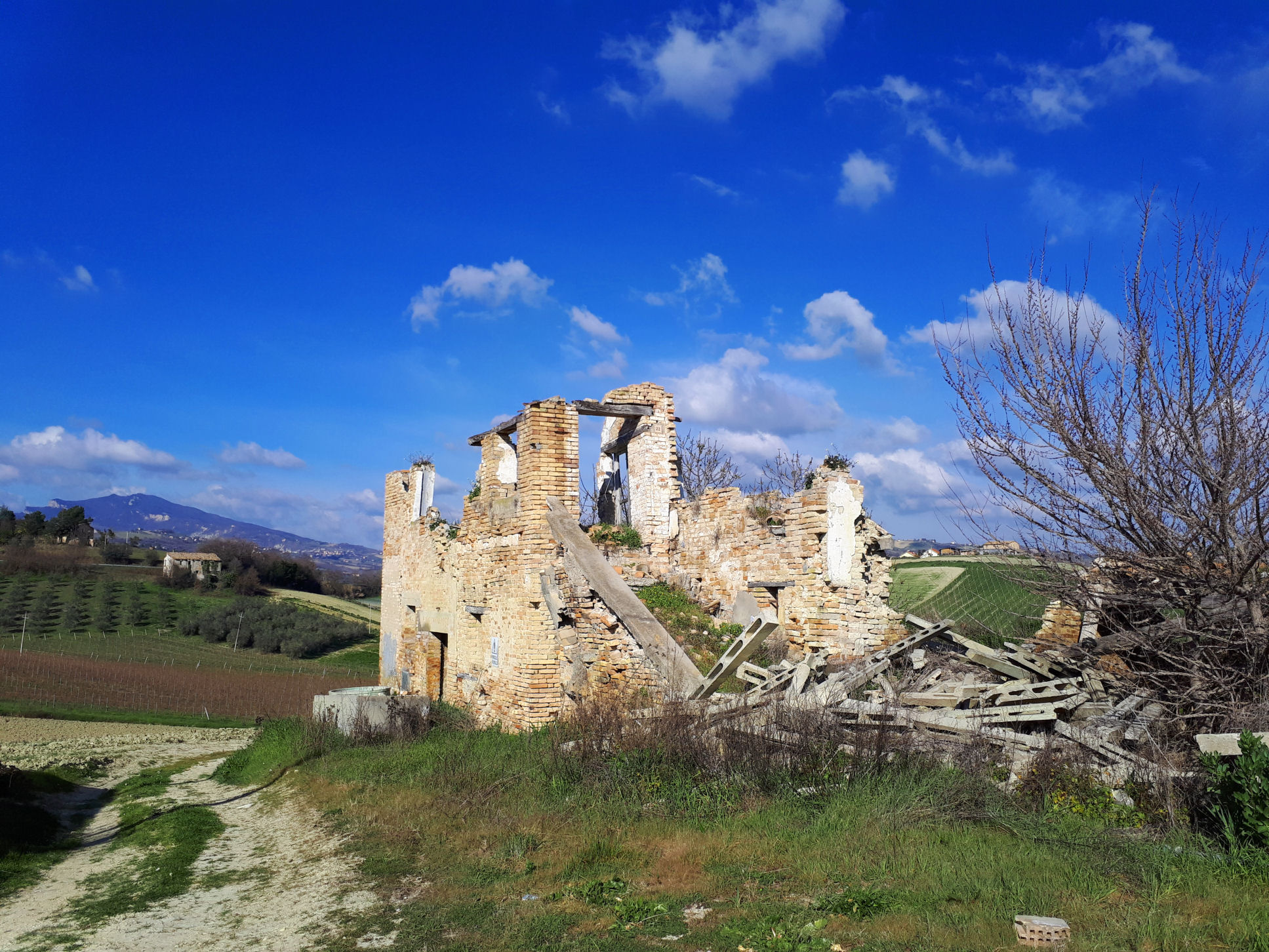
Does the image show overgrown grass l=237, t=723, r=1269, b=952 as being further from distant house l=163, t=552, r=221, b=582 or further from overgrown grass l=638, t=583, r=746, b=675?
distant house l=163, t=552, r=221, b=582

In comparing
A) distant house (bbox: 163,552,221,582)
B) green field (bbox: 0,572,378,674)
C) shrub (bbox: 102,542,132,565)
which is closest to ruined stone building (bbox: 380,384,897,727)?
green field (bbox: 0,572,378,674)

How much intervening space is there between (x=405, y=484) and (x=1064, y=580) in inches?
545

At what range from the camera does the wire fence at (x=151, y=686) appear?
25297mm

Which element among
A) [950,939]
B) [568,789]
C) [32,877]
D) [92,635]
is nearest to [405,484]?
[32,877]

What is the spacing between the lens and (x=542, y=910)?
575cm

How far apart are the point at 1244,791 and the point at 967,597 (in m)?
15.5

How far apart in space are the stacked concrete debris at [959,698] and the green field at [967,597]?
661mm

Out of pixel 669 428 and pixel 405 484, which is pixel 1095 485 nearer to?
pixel 669 428

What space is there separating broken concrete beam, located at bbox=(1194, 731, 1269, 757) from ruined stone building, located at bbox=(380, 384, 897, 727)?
17.7 feet

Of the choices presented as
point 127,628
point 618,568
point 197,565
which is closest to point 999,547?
point 618,568

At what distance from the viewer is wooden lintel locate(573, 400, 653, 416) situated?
14148 millimetres

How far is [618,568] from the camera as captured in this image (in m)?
13.7

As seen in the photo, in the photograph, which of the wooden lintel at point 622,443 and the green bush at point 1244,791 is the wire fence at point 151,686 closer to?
the wooden lintel at point 622,443

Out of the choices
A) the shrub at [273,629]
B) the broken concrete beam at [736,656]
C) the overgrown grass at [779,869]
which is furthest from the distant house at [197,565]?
the overgrown grass at [779,869]
